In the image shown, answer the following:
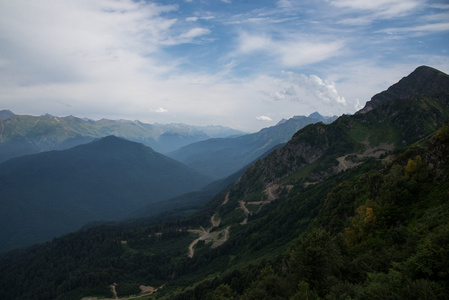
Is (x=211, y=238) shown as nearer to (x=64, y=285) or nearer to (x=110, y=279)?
(x=110, y=279)

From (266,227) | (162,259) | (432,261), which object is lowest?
(162,259)

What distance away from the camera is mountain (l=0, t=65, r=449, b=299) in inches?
1200

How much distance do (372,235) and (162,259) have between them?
479 ft

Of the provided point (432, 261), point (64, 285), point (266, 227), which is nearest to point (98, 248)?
point (64, 285)

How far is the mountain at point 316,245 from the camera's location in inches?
1200

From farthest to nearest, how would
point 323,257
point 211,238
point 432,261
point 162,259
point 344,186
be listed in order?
point 211,238 < point 162,259 < point 344,186 < point 323,257 < point 432,261

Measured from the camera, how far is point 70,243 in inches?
7667

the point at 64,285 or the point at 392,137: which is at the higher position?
the point at 392,137

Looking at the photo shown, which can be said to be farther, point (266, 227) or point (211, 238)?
point (211, 238)

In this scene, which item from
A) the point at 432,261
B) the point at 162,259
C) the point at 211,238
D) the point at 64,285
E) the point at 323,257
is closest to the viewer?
the point at 432,261

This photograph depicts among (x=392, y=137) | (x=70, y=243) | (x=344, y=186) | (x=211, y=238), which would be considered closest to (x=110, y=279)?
(x=211, y=238)

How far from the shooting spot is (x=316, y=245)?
36.2m

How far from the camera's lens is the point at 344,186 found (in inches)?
2997

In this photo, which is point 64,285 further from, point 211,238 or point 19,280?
point 211,238
